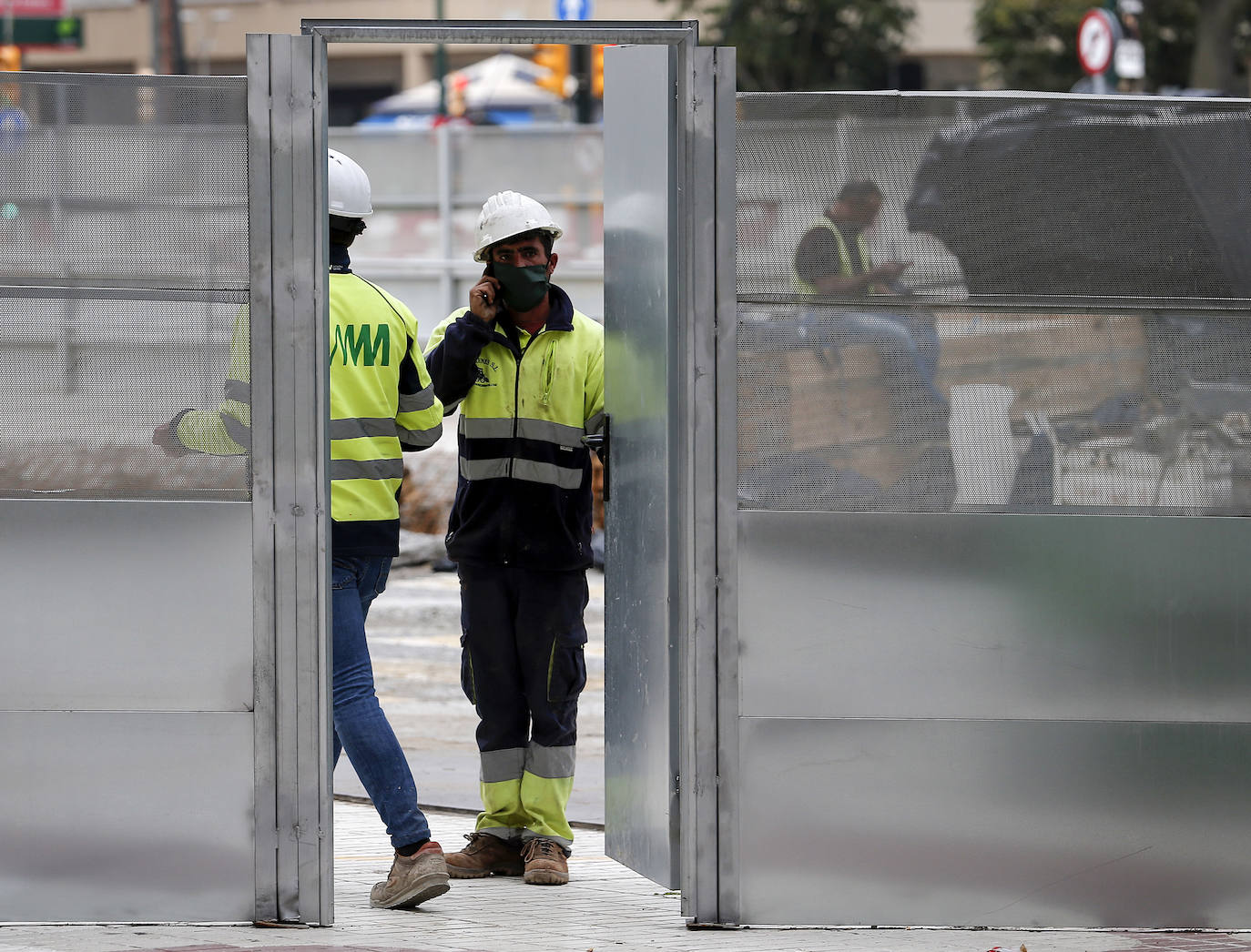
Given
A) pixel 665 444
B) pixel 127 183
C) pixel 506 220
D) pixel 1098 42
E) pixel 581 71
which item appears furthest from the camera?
pixel 581 71

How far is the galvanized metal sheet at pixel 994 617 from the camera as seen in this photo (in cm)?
504

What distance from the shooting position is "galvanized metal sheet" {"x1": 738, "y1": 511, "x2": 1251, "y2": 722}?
5.04m

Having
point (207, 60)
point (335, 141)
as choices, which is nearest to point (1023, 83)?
point (335, 141)

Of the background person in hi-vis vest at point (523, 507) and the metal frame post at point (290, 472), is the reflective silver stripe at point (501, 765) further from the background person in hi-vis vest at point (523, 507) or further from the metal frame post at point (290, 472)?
the metal frame post at point (290, 472)

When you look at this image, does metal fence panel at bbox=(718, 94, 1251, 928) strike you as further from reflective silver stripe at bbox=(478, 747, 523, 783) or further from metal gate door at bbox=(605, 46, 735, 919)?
reflective silver stripe at bbox=(478, 747, 523, 783)

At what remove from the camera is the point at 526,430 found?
5.83 m

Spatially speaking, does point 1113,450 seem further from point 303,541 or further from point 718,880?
point 303,541

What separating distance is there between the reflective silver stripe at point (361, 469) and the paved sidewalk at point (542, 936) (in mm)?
1191

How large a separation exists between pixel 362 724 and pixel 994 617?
1727 mm

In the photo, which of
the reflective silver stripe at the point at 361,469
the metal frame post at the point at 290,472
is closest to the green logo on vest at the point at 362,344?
the reflective silver stripe at the point at 361,469

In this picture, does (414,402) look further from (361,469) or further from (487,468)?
(487,468)

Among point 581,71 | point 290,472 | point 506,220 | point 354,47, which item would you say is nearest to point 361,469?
point 290,472

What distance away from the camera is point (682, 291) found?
198 inches

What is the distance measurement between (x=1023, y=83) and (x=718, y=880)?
1291 inches
